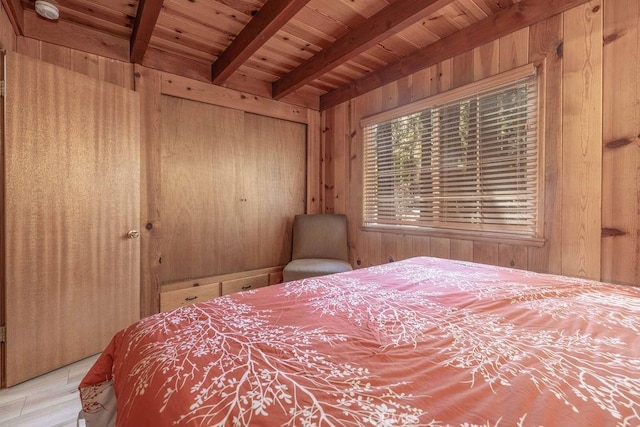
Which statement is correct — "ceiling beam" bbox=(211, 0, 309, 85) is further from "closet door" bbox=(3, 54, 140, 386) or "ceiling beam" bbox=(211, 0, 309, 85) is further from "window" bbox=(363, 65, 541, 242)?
"window" bbox=(363, 65, 541, 242)

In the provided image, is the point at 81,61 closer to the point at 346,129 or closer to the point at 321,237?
the point at 346,129

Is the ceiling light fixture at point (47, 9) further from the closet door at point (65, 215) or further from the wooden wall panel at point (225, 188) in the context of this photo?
the wooden wall panel at point (225, 188)

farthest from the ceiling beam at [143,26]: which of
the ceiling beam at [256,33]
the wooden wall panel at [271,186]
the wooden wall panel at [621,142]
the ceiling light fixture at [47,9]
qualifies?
the wooden wall panel at [621,142]

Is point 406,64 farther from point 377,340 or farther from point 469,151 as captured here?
point 377,340

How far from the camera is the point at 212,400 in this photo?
0.55 metres

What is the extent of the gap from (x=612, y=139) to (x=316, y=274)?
7.27ft

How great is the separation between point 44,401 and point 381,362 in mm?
2016

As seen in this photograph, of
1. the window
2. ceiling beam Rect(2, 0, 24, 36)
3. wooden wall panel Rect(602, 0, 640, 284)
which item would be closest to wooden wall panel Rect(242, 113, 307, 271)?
the window

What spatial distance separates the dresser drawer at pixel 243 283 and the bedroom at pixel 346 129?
0.11 metres

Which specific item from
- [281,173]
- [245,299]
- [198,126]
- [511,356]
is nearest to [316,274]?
[281,173]

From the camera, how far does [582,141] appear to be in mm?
1691

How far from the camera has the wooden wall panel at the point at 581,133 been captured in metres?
1.56

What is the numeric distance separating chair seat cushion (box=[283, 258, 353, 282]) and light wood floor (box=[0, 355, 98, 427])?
1614mm

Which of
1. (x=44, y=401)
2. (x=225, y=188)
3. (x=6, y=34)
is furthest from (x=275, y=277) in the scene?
(x=6, y=34)
